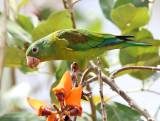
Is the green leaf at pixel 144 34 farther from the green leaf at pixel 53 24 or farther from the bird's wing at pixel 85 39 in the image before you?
the green leaf at pixel 53 24

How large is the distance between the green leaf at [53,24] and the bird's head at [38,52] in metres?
0.05

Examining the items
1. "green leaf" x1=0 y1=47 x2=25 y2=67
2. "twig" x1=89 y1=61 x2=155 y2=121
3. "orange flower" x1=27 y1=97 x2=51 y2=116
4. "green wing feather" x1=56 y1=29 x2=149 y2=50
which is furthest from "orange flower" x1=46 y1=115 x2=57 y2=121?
"green leaf" x1=0 y1=47 x2=25 y2=67

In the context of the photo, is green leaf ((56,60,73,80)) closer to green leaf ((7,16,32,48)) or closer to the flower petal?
green leaf ((7,16,32,48))

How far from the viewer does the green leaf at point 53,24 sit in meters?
1.51

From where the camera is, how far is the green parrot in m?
1.59

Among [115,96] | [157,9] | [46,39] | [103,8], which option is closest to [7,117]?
[46,39]

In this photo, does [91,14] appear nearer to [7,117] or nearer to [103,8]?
[103,8]

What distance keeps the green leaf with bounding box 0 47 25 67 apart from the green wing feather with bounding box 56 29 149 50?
10.9 inches

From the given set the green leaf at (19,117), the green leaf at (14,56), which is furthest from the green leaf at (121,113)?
the green leaf at (14,56)

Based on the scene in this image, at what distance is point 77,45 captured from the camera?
5.40 feet

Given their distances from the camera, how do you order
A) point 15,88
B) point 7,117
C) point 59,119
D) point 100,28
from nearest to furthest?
point 59,119 → point 7,117 → point 15,88 → point 100,28

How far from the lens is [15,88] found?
2.39 metres

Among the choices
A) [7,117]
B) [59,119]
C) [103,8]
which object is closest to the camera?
[59,119]

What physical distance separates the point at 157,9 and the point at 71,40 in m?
2.29
